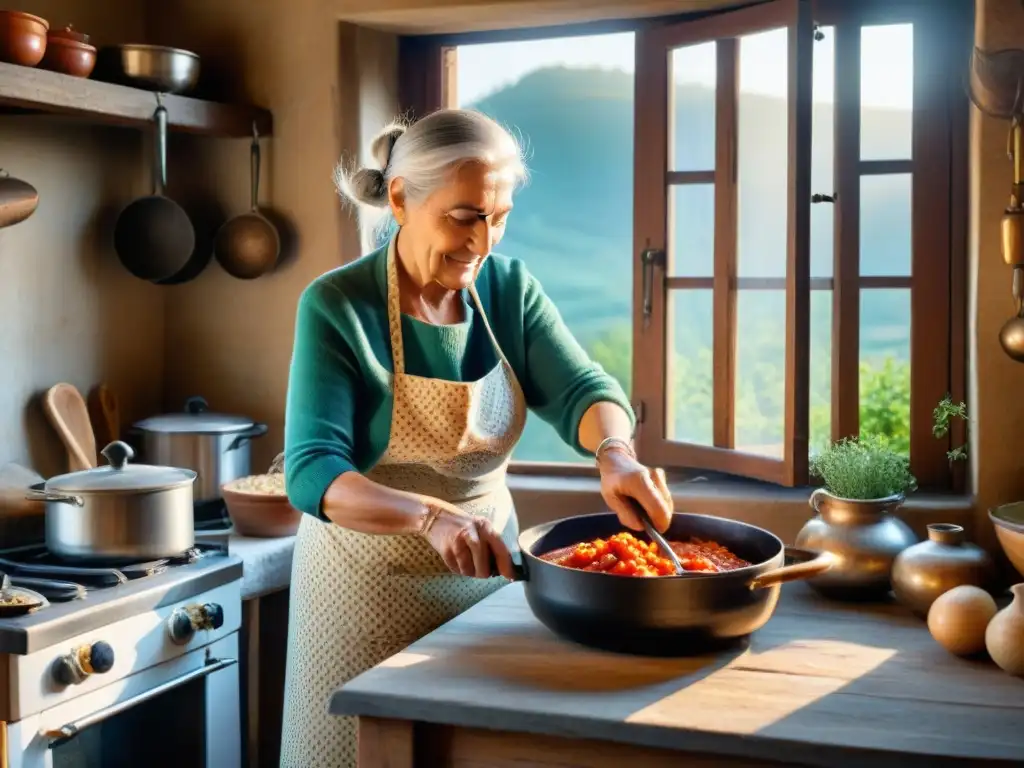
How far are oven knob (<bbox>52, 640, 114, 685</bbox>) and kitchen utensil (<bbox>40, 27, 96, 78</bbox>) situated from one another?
1278 mm

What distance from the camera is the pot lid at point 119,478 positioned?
7.57 ft

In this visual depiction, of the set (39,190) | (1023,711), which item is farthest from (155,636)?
(1023,711)

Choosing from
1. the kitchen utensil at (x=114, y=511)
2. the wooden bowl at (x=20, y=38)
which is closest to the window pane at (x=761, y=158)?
the kitchen utensil at (x=114, y=511)

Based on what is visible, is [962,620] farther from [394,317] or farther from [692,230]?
[692,230]

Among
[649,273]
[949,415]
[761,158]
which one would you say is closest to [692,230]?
[649,273]

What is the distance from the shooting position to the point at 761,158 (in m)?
2.88

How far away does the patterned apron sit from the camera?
2.00 meters

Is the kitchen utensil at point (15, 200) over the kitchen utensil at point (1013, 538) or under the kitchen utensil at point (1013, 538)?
over

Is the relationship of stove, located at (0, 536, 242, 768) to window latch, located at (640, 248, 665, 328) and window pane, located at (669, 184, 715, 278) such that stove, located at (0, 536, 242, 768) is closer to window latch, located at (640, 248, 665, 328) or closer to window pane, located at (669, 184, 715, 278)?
window latch, located at (640, 248, 665, 328)

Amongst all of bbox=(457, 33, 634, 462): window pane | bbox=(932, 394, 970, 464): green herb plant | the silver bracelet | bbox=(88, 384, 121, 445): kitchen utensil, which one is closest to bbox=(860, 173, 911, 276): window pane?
bbox=(932, 394, 970, 464): green herb plant

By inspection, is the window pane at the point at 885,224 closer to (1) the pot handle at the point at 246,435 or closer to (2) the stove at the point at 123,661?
(1) the pot handle at the point at 246,435

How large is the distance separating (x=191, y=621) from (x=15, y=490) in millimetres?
594

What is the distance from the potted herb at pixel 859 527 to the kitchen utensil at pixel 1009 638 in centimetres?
36

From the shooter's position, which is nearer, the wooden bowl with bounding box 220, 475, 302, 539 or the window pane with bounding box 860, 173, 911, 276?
the wooden bowl with bounding box 220, 475, 302, 539
